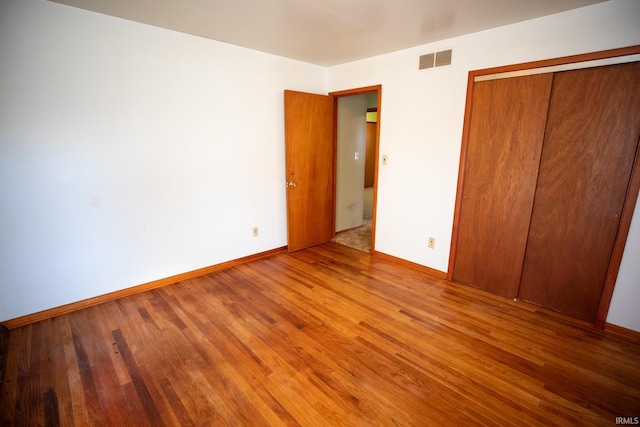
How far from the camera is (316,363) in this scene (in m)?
1.92

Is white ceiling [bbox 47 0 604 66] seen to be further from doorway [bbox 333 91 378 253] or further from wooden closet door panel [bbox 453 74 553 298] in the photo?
doorway [bbox 333 91 378 253]

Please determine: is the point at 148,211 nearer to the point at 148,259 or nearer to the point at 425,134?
the point at 148,259

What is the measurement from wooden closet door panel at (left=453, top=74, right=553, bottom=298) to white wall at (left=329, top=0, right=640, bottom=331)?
17 centimetres

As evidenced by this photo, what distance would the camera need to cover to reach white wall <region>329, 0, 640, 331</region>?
213 cm

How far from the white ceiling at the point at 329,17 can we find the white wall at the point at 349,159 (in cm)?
144

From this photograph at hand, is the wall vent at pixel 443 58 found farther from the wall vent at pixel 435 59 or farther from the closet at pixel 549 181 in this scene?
the closet at pixel 549 181

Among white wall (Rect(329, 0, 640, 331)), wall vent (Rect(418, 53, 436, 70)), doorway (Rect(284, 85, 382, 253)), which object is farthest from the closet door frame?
doorway (Rect(284, 85, 382, 253))

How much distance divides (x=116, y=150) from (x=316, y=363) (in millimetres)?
2486

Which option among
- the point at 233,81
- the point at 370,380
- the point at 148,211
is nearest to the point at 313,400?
the point at 370,380

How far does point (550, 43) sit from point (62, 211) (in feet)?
14.0

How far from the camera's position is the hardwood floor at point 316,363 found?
1.57 meters

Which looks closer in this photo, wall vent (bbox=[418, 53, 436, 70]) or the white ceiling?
the white ceiling

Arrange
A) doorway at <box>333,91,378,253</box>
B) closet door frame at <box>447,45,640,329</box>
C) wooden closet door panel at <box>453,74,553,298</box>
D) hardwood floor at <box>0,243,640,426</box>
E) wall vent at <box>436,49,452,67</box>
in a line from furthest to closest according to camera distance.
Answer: doorway at <box>333,91,378,253</box> < wall vent at <box>436,49,452,67</box> < wooden closet door panel at <box>453,74,553,298</box> < closet door frame at <box>447,45,640,329</box> < hardwood floor at <box>0,243,640,426</box>

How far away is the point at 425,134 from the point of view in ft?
10.2
